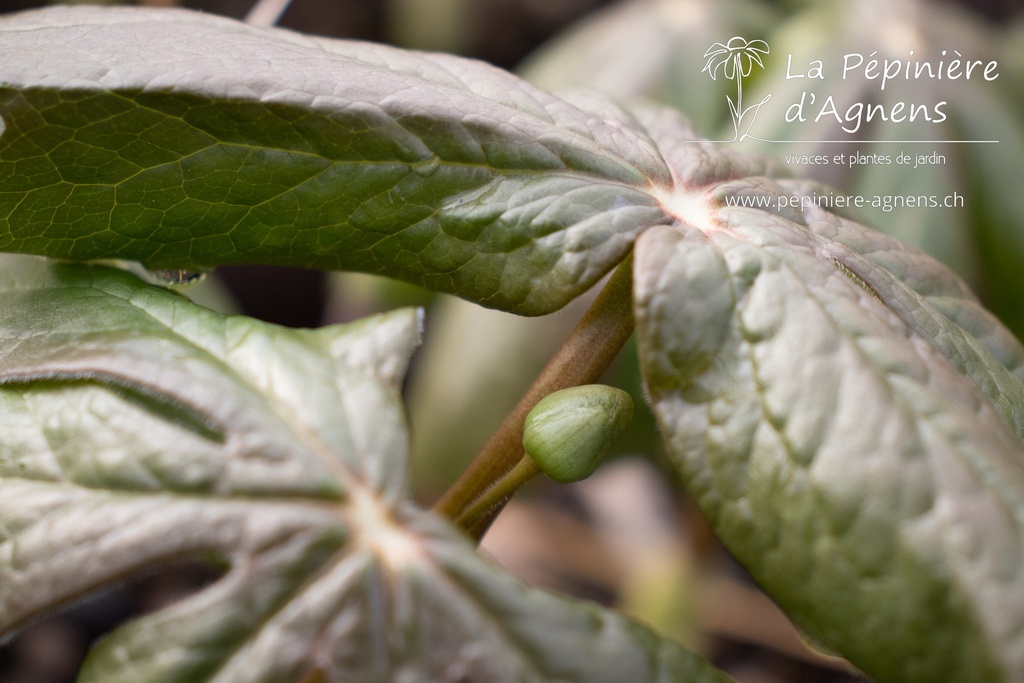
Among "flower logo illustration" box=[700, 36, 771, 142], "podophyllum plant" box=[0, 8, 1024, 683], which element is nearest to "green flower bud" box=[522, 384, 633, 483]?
"podophyllum plant" box=[0, 8, 1024, 683]

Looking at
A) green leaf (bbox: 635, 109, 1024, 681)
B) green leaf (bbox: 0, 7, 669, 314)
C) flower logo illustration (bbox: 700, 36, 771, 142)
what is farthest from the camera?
flower logo illustration (bbox: 700, 36, 771, 142)

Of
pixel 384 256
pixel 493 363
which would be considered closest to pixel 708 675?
pixel 384 256

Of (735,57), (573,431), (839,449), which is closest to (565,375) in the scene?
(573,431)

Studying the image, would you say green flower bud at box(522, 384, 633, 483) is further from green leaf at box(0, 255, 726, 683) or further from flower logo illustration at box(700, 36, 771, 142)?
flower logo illustration at box(700, 36, 771, 142)

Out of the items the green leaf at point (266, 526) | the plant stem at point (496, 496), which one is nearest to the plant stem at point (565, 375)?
the plant stem at point (496, 496)

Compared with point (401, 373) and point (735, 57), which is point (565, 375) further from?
point (735, 57)

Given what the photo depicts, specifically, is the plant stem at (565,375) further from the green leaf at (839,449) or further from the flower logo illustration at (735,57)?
the flower logo illustration at (735,57)

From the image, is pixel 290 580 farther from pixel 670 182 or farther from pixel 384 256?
pixel 670 182
